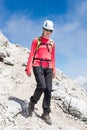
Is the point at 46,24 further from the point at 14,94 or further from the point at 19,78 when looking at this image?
the point at 19,78

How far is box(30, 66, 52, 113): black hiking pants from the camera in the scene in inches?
421

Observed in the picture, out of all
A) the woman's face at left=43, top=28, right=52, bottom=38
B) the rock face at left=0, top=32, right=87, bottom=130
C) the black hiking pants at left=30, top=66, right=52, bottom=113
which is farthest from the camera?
the rock face at left=0, top=32, right=87, bottom=130

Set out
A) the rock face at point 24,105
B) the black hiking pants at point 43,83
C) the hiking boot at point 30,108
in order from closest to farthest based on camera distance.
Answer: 1. the black hiking pants at point 43,83
2. the rock face at point 24,105
3. the hiking boot at point 30,108

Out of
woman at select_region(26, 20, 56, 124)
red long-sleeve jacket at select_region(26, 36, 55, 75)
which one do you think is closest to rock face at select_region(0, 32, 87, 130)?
woman at select_region(26, 20, 56, 124)

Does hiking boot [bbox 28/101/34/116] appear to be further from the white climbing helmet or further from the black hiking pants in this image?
the white climbing helmet

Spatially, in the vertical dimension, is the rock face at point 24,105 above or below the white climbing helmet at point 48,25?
below

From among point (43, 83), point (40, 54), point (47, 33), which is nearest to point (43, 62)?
point (40, 54)

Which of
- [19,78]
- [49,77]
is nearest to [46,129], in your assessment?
[49,77]

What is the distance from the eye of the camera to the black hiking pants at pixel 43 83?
421 inches

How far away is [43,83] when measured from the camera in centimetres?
1067

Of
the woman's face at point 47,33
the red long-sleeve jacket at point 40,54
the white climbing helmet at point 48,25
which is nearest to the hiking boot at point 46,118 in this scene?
the red long-sleeve jacket at point 40,54

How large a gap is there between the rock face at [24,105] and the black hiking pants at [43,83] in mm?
772

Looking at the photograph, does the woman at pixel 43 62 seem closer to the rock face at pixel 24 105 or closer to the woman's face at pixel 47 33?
the woman's face at pixel 47 33

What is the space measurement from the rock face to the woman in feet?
2.27
